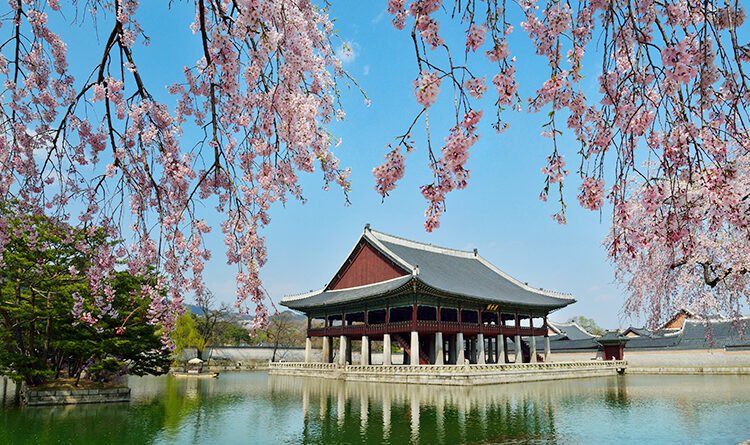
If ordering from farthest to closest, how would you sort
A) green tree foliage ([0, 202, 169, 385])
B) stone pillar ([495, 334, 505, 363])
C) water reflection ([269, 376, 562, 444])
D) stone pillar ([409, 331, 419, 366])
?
stone pillar ([495, 334, 505, 363]), stone pillar ([409, 331, 419, 366]), green tree foliage ([0, 202, 169, 385]), water reflection ([269, 376, 562, 444])

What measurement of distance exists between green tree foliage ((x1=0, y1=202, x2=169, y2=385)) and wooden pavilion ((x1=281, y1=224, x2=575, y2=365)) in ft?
47.2

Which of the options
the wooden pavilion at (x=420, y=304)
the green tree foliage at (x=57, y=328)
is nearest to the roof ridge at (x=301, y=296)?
the wooden pavilion at (x=420, y=304)

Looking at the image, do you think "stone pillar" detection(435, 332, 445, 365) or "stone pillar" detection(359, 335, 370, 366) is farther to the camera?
"stone pillar" detection(359, 335, 370, 366)

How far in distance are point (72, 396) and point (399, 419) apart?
470 inches

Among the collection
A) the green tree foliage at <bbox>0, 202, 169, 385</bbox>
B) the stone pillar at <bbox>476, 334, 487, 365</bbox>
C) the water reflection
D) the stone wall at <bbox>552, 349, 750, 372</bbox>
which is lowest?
the stone wall at <bbox>552, 349, 750, 372</bbox>

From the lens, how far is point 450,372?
2547 cm

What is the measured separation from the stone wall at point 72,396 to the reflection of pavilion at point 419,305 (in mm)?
14073

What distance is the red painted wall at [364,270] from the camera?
113 ft

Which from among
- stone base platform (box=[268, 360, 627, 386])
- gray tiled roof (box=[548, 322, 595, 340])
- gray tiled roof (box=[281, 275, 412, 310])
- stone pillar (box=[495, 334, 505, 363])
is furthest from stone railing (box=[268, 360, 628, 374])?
gray tiled roof (box=[548, 322, 595, 340])

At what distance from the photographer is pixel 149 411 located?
1711cm

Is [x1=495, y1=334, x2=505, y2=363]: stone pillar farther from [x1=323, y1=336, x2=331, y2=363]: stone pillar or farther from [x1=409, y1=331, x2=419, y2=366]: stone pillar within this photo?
[x1=323, y1=336, x2=331, y2=363]: stone pillar

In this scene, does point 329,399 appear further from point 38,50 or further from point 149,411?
point 38,50

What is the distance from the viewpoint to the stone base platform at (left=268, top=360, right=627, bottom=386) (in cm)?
2556

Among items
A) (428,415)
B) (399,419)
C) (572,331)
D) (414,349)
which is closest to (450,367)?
(414,349)
